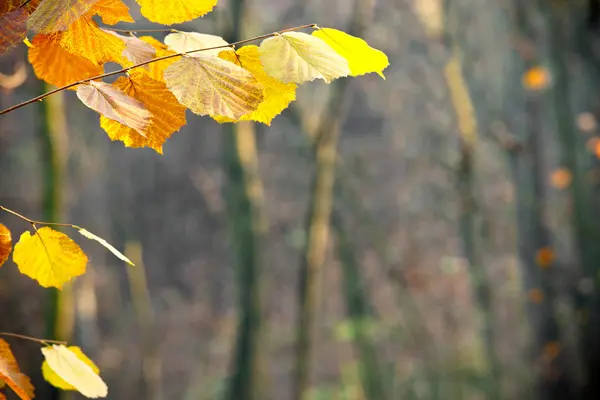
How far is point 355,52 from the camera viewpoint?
29.6 inches

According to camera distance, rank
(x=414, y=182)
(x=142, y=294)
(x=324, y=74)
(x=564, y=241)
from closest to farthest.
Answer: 1. (x=324, y=74)
2. (x=142, y=294)
3. (x=564, y=241)
4. (x=414, y=182)

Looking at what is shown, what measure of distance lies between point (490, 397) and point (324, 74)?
743 centimetres

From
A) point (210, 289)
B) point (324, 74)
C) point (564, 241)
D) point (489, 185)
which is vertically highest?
point (324, 74)

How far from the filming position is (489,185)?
13.3m

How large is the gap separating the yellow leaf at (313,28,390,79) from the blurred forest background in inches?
68.5

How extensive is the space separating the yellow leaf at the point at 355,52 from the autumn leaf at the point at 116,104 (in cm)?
21

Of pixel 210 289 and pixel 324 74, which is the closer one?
pixel 324 74

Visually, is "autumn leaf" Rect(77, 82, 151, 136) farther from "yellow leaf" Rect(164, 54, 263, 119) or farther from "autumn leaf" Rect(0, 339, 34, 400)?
"autumn leaf" Rect(0, 339, 34, 400)

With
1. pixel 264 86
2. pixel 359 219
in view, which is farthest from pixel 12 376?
pixel 359 219

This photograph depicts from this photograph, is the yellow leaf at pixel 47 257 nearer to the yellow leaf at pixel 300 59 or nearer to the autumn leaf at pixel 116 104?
the autumn leaf at pixel 116 104

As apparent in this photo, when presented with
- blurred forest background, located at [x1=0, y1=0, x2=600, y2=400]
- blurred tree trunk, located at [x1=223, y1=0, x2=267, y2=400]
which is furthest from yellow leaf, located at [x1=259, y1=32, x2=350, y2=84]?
blurred tree trunk, located at [x1=223, y1=0, x2=267, y2=400]

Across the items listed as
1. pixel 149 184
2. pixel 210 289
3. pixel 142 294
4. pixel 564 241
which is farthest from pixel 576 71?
pixel 210 289

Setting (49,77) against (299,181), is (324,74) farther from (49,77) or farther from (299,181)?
(299,181)

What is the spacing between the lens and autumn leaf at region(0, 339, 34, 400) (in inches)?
27.7
